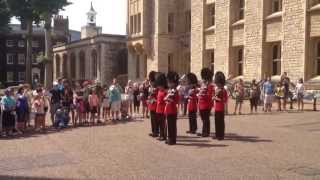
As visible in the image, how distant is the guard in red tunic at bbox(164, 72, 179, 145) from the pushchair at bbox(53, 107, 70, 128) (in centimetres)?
582

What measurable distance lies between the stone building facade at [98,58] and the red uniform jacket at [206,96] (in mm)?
30409

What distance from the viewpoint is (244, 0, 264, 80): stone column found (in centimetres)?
2825

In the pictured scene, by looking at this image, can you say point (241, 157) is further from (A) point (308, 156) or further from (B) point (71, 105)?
(B) point (71, 105)

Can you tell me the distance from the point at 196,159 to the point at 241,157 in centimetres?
101

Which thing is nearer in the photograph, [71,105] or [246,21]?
[71,105]

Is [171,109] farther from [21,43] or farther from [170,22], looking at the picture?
[21,43]

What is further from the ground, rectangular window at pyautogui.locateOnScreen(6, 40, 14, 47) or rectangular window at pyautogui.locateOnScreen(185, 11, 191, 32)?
rectangular window at pyautogui.locateOnScreen(6, 40, 14, 47)

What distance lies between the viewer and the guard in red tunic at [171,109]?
13750 mm

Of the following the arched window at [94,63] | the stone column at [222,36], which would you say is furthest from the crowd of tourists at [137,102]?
the arched window at [94,63]

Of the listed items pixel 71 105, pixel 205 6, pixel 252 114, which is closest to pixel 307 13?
pixel 252 114

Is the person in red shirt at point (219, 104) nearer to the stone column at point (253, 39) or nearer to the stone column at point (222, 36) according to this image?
the stone column at point (253, 39)

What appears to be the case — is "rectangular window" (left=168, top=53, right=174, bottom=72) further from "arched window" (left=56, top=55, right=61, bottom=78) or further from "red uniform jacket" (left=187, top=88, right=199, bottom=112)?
"arched window" (left=56, top=55, right=61, bottom=78)

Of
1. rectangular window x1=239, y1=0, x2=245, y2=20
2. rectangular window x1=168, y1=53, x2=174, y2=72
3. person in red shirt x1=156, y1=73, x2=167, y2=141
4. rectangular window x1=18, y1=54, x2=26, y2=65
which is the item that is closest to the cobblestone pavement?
person in red shirt x1=156, y1=73, x2=167, y2=141

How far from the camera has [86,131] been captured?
17.3 meters
